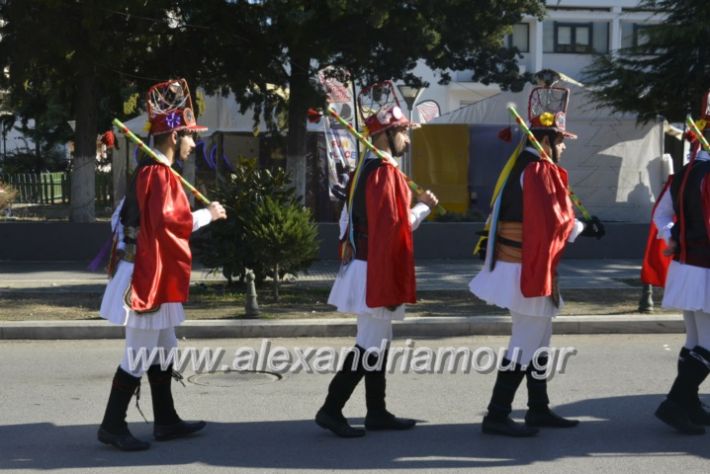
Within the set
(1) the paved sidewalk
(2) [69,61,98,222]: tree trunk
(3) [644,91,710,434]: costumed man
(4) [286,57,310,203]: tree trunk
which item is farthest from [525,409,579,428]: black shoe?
(2) [69,61,98,222]: tree trunk

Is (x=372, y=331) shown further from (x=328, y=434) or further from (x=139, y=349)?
(x=139, y=349)

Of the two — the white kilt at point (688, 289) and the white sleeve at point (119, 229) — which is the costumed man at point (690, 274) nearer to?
the white kilt at point (688, 289)

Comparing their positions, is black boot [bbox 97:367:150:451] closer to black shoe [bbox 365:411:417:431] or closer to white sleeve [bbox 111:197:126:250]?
white sleeve [bbox 111:197:126:250]

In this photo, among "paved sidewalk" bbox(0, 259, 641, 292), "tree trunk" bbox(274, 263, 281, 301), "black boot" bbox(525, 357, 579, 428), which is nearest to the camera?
"black boot" bbox(525, 357, 579, 428)

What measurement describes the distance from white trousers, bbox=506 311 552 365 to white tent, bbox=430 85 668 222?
16818 mm

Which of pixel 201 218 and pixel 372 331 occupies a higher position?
pixel 201 218

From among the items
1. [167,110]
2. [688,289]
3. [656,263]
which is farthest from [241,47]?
[688,289]

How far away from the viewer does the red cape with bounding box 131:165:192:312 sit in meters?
5.80

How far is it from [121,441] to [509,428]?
231 centimetres

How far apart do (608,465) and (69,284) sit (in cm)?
996

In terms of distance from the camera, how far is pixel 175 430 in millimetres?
6309

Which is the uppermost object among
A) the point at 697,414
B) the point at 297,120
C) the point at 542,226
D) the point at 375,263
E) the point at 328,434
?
the point at 297,120

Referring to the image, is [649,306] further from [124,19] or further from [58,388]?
[124,19]

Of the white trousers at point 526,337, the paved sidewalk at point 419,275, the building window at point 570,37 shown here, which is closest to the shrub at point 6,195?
the paved sidewalk at point 419,275
